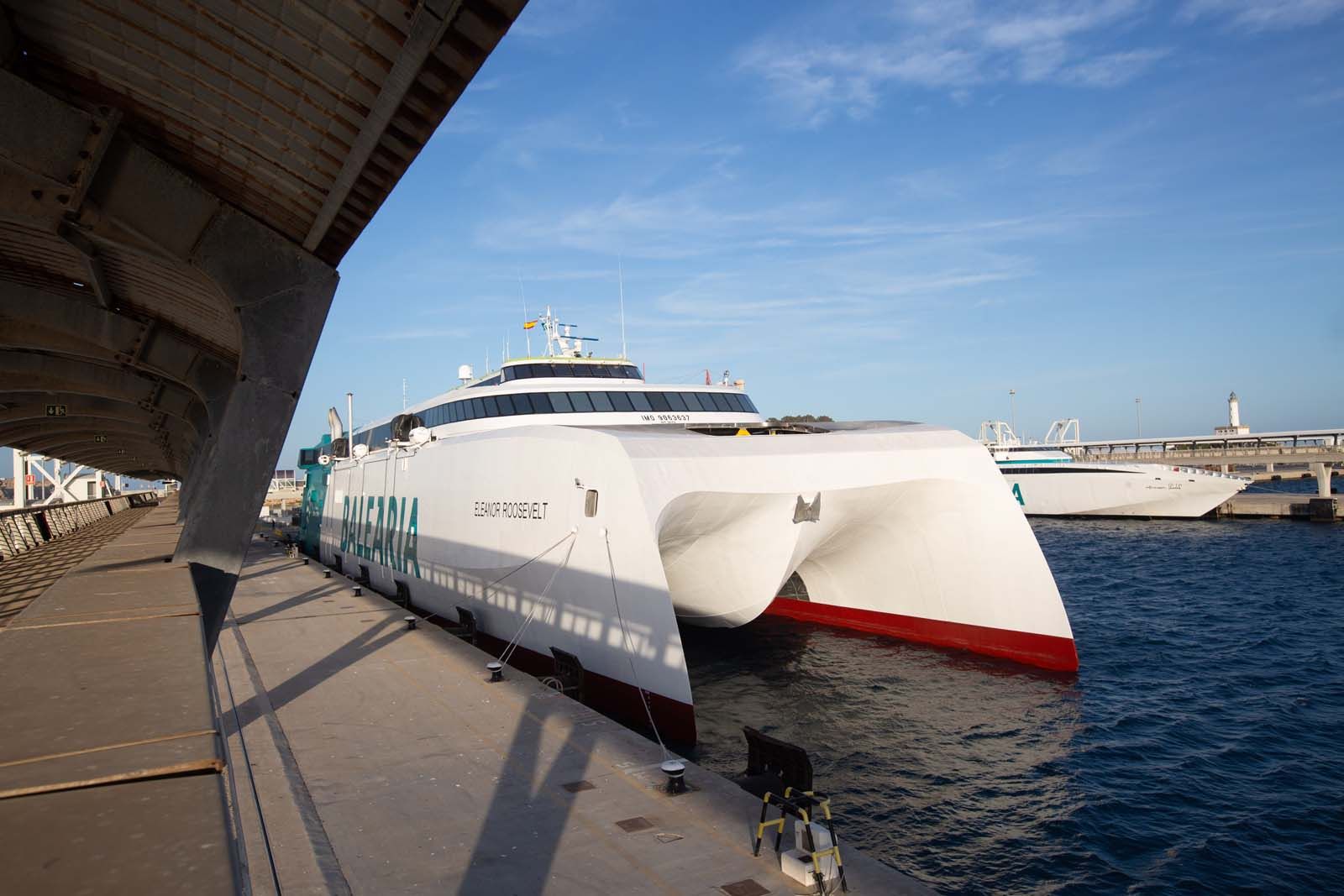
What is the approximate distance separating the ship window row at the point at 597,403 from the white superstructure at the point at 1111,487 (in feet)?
94.9

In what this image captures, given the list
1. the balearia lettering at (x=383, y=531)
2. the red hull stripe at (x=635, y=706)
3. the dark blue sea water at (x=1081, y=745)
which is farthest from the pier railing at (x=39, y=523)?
the dark blue sea water at (x=1081, y=745)

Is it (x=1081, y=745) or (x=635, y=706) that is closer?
(x=635, y=706)

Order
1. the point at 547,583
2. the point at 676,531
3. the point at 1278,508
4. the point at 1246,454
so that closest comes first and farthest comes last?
the point at 547,583 → the point at 676,531 → the point at 1278,508 → the point at 1246,454

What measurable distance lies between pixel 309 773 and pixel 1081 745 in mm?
10063

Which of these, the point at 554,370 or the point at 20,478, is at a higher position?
the point at 554,370

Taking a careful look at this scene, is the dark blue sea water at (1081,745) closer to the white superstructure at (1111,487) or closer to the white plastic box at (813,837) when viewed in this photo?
the white plastic box at (813,837)

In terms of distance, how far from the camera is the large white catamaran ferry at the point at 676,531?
11195 mm

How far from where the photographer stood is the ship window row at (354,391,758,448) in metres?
19.0

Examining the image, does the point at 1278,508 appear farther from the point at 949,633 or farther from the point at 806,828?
the point at 806,828

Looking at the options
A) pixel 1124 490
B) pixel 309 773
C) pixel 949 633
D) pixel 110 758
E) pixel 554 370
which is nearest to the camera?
pixel 110 758

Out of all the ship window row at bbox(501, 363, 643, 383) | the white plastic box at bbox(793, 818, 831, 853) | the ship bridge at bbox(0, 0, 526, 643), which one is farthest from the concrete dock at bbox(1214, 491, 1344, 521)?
the ship bridge at bbox(0, 0, 526, 643)

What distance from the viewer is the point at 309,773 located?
24.4ft

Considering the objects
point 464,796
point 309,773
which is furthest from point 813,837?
point 309,773

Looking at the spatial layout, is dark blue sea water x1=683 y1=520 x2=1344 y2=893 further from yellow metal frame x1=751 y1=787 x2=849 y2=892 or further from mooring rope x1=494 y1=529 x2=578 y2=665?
mooring rope x1=494 y1=529 x2=578 y2=665
